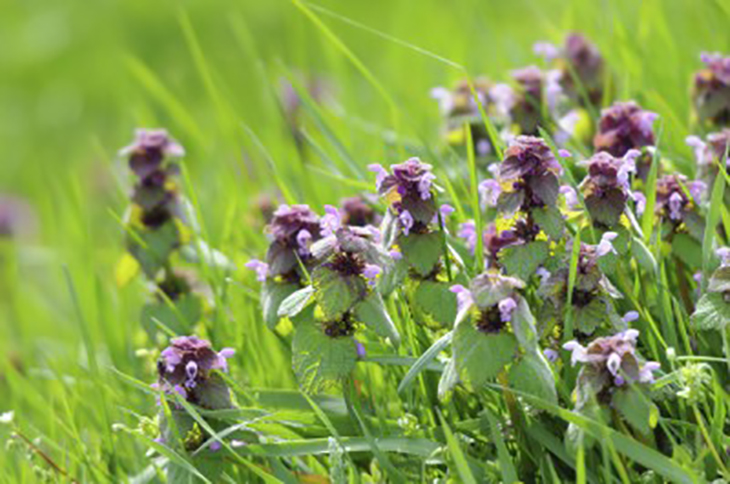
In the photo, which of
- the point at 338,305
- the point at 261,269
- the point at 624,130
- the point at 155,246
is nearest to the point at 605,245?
the point at 338,305

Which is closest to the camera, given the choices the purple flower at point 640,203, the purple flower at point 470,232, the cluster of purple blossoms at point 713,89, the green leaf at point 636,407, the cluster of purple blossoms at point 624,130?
the green leaf at point 636,407

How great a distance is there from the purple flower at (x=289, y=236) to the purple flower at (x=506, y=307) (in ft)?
1.54

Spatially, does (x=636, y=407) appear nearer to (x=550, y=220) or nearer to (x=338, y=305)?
(x=550, y=220)

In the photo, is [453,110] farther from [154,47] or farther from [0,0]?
[0,0]

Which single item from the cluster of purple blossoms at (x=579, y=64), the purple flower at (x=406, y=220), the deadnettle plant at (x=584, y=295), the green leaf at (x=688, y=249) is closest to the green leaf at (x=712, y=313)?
the deadnettle plant at (x=584, y=295)

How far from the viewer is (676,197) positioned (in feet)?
6.42

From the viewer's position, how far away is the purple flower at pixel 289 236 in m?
1.94

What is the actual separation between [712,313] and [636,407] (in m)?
0.26

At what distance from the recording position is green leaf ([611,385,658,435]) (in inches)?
61.5

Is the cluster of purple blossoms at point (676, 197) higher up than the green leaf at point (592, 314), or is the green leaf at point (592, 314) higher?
the cluster of purple blossoms at point (676, 197)

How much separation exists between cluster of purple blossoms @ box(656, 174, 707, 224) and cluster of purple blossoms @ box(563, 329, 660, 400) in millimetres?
444

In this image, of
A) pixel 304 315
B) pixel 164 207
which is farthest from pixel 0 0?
pixel 304 315

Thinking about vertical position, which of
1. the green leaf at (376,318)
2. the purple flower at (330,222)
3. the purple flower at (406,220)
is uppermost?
the purple flower at (330,222)

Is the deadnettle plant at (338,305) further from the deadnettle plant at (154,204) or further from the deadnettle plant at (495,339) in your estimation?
the deadnettle plant at (154,204)
